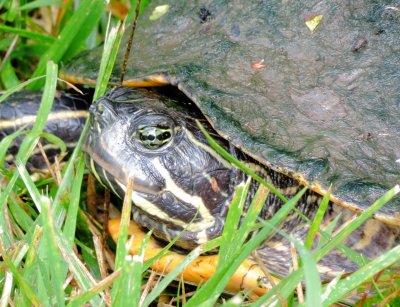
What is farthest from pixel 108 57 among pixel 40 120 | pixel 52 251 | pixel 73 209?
pixel 52 251

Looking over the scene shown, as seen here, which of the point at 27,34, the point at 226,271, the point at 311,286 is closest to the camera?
the point at 311,286

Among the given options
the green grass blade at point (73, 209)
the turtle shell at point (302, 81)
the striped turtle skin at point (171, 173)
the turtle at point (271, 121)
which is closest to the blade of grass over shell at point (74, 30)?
the turtle shell at point (302, 81)

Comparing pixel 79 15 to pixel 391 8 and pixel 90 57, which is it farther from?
pixel 391 8

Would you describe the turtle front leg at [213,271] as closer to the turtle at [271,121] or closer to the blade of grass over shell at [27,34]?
the turtle at [271,121]

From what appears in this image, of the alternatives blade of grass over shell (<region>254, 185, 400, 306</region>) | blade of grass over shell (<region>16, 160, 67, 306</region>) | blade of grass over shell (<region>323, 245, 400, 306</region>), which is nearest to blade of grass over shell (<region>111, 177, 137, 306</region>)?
blade of grass over shell (<region>16, 160, 67, 306</region>)

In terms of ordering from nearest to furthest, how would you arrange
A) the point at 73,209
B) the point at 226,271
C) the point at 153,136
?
the point at 226,271
the point at 73,209
the point at 153,136

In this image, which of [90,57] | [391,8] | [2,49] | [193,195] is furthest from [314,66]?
[2,49]

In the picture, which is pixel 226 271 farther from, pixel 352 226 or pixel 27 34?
pixel 27 34
